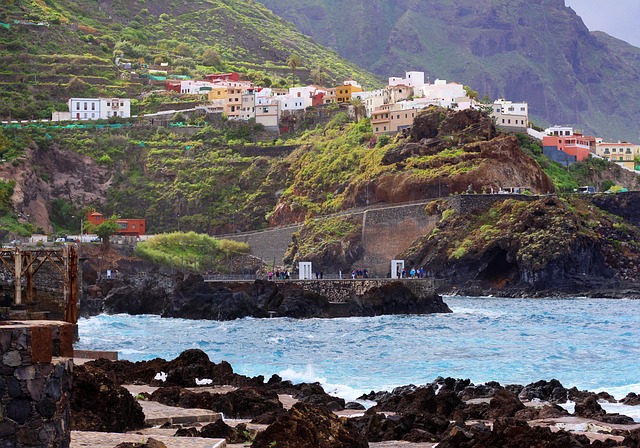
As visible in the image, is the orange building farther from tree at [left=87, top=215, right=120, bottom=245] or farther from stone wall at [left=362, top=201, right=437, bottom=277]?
stone wall at [left=362, top=201, right=437, bottom=277]

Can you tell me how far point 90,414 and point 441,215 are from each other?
276 feet

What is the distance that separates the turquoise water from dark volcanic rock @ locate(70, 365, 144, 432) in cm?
1227

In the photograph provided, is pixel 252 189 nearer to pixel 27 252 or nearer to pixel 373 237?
pixel 373 237

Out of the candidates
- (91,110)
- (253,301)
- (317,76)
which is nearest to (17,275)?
(253,301)

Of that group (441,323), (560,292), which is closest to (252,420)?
(441,323)

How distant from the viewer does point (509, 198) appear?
97812 millimetres

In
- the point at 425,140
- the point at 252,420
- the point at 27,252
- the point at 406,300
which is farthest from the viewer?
the point at 425,140

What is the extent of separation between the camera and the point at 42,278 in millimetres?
44406

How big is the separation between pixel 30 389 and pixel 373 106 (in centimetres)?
11710

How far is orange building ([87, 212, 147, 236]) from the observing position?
359 ft

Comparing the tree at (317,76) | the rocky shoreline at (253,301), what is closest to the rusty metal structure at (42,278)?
the rocky shoreline at (253,301)

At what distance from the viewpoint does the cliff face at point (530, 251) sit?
88625 millimetres

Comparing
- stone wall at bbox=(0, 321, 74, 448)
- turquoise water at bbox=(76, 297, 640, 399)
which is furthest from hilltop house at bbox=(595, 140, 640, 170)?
stone wall at bbox=(0, 321, 74, 448)

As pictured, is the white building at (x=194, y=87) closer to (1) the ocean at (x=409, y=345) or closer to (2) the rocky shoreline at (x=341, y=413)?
(1) the ocean at (x=409, y=345)
